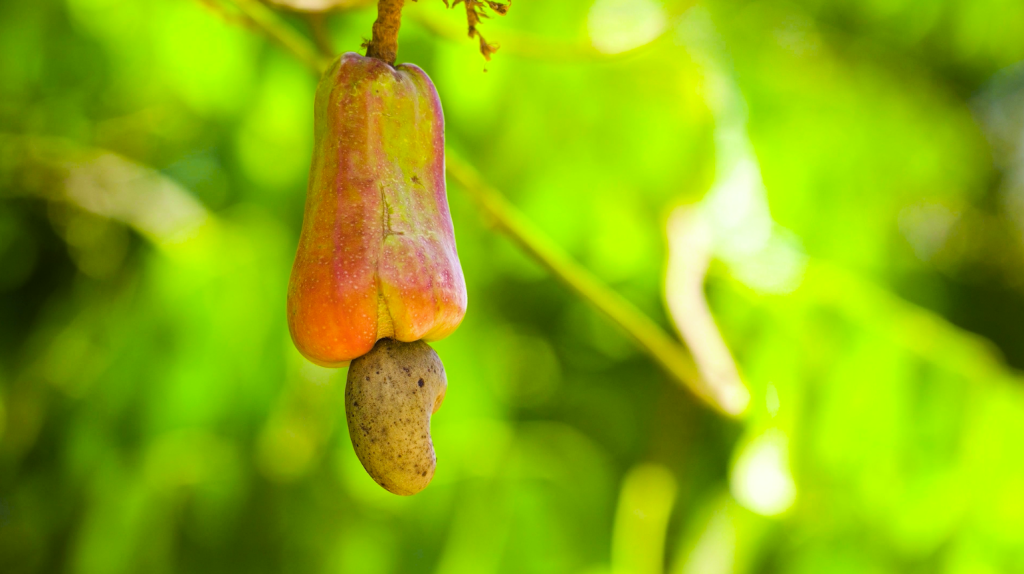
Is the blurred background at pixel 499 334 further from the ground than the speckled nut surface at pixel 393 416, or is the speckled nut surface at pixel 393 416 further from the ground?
the speckled nut surface at pixel 393 416

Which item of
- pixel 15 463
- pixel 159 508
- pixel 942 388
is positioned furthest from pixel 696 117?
pixel 15 463

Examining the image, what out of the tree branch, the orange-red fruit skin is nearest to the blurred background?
the tree branch

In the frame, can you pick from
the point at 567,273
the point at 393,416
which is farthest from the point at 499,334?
the point at 393,416

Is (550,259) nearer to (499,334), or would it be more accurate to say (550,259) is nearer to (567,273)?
(567,273)

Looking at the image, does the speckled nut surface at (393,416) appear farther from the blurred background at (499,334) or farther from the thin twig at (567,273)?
the blurred background at (499,334)

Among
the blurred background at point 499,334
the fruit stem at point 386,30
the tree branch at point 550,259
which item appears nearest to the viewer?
the fruit stem at point 386,30

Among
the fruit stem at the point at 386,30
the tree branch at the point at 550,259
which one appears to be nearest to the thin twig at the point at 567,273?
the tree branch at the point at 550,259
